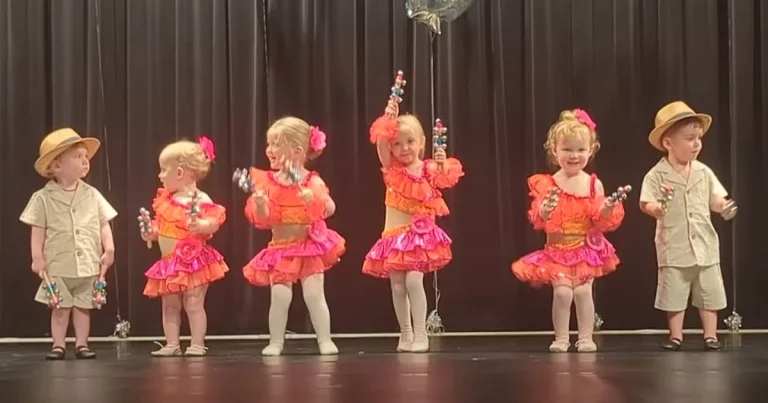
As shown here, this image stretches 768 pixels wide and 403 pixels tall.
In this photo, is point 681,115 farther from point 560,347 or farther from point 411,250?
point 411,250

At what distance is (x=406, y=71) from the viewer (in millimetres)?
5301

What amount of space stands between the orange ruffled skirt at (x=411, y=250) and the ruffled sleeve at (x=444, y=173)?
0.18m

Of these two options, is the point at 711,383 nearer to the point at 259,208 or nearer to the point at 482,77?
the point at 259,208

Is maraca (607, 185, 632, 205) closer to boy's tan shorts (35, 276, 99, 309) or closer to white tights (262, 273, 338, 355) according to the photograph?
white tights (262, 273, 338, 355)

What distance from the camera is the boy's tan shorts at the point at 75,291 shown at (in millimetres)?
4359

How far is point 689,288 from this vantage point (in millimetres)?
4375

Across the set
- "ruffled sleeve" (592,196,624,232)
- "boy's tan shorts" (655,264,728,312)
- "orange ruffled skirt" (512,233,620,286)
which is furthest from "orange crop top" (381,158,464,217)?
"boy's tan shorts" (655,264,728,312)

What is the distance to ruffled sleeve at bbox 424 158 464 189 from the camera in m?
4.29

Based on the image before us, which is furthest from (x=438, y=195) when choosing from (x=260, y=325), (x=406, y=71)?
(x=260, y=325)

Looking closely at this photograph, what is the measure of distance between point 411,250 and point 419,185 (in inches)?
12.2

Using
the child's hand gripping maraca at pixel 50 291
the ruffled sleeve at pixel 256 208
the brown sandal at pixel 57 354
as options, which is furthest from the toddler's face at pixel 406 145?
the brown sandal at pixel 57 354

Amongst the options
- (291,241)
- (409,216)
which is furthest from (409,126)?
(291,241)

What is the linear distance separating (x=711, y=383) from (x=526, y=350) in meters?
1.32

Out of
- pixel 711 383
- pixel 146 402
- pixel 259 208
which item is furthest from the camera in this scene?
pixel 259 208
